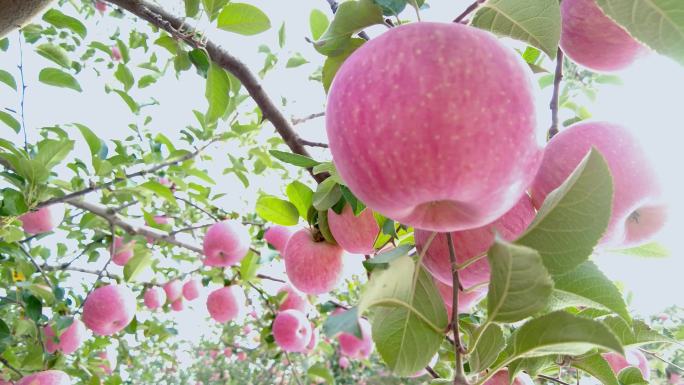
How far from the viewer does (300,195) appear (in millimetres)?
1555

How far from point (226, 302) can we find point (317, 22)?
174 cm

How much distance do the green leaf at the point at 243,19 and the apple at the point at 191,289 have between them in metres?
2.31

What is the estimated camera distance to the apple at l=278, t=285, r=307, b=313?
8.76 feet

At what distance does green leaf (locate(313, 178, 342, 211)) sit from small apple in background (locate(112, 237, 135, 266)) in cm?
186

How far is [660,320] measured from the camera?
4.76m

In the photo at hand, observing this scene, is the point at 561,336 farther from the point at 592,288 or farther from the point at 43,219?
the point at 43,219

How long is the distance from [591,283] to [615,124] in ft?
1.10

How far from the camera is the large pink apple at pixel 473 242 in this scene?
32.0 inches

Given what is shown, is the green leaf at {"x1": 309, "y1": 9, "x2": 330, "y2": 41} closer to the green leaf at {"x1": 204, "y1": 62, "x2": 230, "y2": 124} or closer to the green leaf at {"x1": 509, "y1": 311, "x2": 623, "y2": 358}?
the green leaf at {"x1": 204, "y1": 62, "x2": 230, "y2": 124}

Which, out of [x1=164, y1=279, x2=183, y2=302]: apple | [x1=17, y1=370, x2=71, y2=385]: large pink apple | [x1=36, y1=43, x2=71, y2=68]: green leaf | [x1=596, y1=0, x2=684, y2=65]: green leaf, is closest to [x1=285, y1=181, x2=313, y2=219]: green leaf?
[x1=596, y1=0, x2=684, y2=65]: green leaf

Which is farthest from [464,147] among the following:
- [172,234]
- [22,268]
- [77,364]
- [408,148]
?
[77,364]

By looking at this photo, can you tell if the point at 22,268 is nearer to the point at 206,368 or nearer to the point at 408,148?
the point at 408,148

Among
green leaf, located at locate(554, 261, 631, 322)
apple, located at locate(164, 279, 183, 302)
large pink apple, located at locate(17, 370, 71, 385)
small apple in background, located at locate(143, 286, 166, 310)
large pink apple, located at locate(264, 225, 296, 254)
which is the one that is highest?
green leaf, located at locate(554, 261, 631, 322)

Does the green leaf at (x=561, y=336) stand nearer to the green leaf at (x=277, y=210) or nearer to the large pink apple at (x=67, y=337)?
the green leaf at (x=277, y=210)
